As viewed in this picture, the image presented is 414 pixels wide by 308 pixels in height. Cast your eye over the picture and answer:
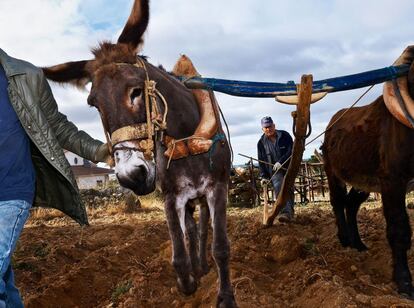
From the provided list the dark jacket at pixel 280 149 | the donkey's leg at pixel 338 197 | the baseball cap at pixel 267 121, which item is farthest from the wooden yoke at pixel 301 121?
the baseball cap at pixel 267 121

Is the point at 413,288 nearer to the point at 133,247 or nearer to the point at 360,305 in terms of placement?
the point at 360,305

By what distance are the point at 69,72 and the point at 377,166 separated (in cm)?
339

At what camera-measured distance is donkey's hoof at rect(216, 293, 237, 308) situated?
3.84 metres

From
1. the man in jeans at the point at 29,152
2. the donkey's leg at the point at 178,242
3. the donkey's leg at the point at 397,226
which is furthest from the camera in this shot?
the donkey's leg at the point at 397,226

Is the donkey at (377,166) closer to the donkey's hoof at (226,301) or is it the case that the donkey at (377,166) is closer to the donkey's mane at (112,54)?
the donkey's hoof at (226,301)

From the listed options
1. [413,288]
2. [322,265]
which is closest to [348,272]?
[322,265]

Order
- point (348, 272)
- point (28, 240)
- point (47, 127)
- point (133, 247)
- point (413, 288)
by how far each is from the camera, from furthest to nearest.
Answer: point (28, 240) < point (133, 247) < point (348, 272) < point (413, 288) < point (47, 127)

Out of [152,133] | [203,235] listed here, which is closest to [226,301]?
[152,133]

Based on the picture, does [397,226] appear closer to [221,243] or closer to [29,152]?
[221,243]

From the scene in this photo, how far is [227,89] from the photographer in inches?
165

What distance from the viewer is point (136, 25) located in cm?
397

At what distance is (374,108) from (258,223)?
328 cm

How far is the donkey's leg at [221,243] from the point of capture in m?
3.92

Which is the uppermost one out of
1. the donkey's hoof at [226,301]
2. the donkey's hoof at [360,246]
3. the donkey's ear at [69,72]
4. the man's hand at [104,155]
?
the donkey's ear at [69,72]
